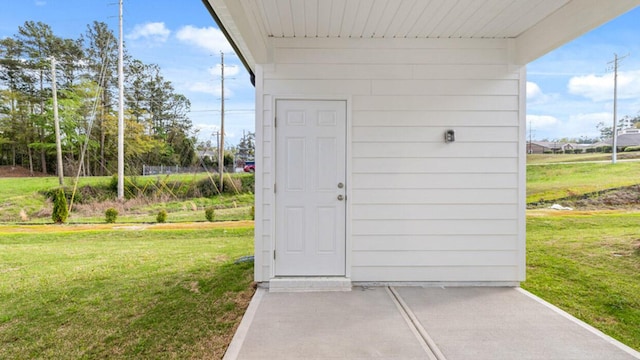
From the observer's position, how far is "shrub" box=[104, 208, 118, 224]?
664 centimetres

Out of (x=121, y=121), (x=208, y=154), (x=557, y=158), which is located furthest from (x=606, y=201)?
(x=121, y=121)

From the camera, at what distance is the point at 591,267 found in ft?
15.4

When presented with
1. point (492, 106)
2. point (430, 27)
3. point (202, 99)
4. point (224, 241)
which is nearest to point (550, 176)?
point (492, 106)

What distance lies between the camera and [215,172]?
23.1 ft

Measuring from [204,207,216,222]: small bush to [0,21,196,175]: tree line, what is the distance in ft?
3.37


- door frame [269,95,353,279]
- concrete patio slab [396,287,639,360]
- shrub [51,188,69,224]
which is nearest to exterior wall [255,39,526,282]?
door frame [269,95,353,279]

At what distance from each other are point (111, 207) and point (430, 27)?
21.2 ft

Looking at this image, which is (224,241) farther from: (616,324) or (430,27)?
(616,324)

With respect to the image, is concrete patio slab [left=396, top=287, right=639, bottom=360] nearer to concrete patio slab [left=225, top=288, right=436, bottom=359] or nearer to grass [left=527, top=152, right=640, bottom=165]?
concrete patio slab [left=225, top=288, right=436, bottom=359]

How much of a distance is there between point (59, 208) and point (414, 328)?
673 cm

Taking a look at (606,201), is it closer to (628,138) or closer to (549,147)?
(628,138)

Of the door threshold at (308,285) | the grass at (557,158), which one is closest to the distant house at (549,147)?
the grass at (557,158)

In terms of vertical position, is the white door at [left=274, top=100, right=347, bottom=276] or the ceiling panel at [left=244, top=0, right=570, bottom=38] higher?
the ceiling panel at [left=244, top=0, right=570, bottom=38]

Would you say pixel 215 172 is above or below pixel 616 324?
above
